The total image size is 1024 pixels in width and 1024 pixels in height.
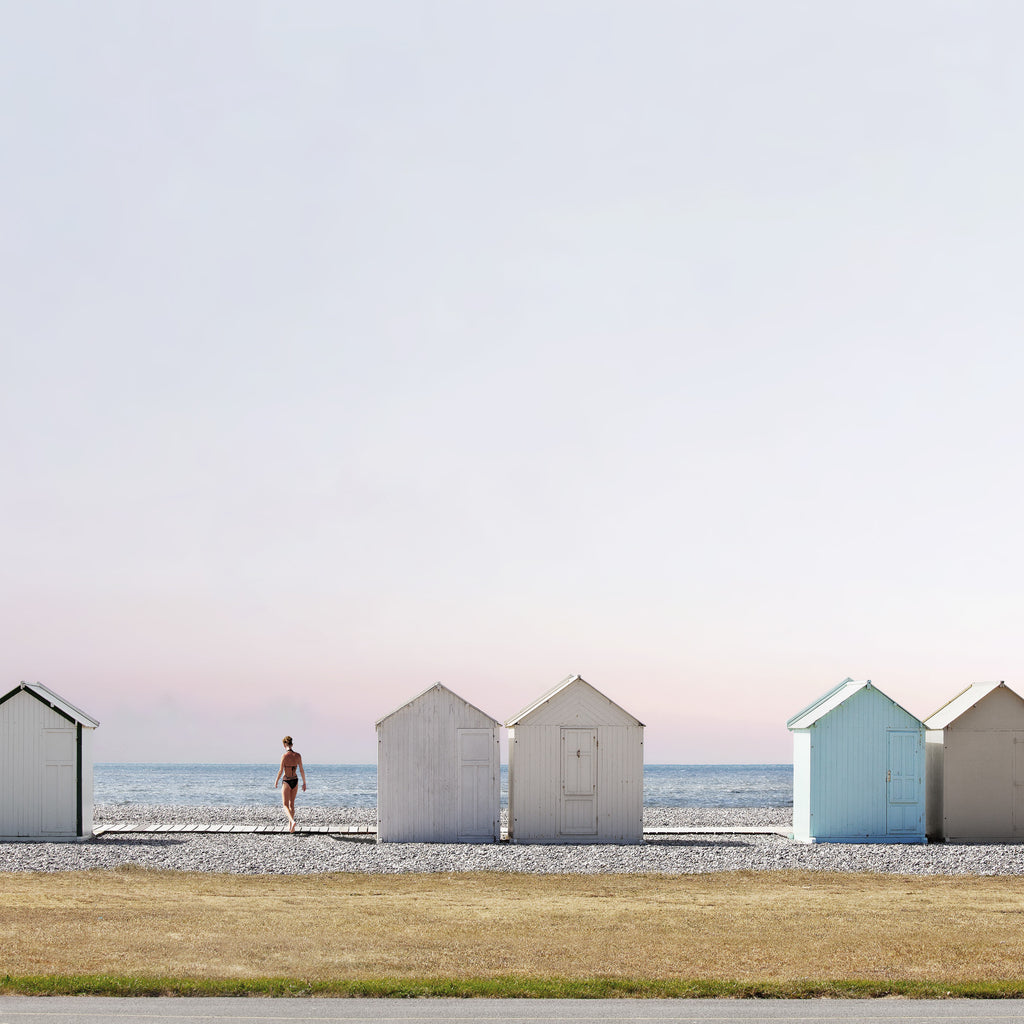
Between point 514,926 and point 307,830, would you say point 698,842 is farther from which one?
point 514,926

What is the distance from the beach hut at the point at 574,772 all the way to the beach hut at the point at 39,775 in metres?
8.31

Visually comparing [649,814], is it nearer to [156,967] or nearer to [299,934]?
[299,934]

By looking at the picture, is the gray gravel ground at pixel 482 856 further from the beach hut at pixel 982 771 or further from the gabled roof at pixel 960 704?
the gabled roof at pixel 960 704

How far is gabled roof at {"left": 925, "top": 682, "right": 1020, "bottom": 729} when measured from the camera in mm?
26109

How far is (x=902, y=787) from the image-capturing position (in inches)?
1003

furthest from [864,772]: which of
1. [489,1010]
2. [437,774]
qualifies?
[489,1010]

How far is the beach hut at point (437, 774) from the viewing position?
963 inches

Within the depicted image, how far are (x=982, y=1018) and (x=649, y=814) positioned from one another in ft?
80.5

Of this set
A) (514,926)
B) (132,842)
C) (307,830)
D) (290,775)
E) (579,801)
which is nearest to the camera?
(514,926)

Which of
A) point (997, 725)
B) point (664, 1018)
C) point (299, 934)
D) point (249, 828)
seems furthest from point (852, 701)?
point (664, 1018)

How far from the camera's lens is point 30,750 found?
82.2 ft

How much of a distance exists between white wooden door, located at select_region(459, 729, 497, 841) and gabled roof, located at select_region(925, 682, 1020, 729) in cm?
914

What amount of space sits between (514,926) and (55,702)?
13.5 m

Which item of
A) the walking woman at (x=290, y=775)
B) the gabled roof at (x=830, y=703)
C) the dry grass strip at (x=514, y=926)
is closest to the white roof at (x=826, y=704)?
the gabled roof at (x=830, y=703)
